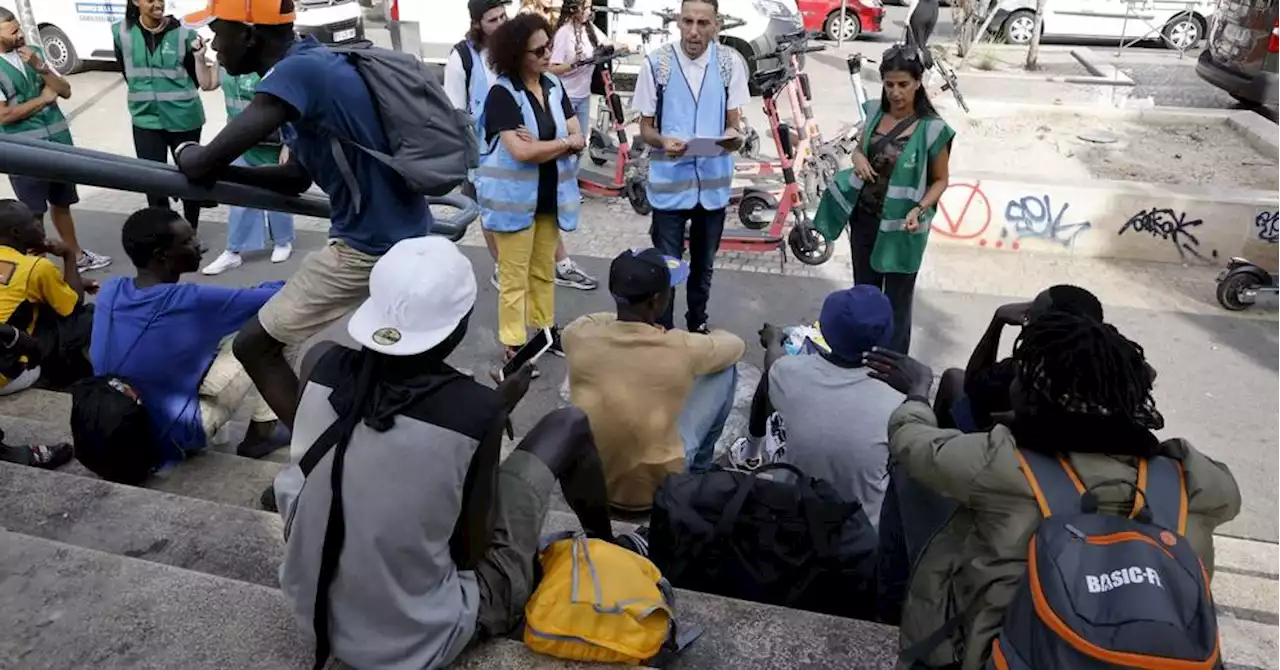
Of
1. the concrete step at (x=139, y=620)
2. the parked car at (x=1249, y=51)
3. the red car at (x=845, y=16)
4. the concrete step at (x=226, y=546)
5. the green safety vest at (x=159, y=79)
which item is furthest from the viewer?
the red car at (x=845, y=16)

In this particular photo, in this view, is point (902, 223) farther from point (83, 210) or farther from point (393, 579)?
point (83, 210)

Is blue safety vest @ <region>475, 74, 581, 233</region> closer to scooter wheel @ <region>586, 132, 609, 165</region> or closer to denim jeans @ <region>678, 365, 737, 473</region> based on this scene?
denim jeans @ <region>678, 365, 737, 473</region>

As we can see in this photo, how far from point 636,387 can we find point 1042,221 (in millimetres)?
4958

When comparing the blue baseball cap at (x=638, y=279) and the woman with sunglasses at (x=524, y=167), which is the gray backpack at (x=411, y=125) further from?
the woman with sunglasses at (x=524, y=167)

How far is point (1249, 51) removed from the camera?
34.6 feet

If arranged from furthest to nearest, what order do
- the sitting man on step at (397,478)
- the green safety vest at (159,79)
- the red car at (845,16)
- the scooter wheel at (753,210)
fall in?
the red car at (845,16)
the scooter wheel at (753,210)
the green safety vest at (159,79)
the sitting man on step at (397,478)

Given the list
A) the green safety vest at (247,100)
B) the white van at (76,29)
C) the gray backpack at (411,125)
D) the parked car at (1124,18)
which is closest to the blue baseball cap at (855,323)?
the gray backpack at (411,125)

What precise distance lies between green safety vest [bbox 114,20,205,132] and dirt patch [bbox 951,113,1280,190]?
5.80m

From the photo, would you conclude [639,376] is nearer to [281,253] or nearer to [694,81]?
[694,81]

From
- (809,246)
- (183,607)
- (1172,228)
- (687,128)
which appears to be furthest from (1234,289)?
(183,607)

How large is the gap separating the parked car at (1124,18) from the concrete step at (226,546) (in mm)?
14471

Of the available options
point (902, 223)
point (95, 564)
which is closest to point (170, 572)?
point (95, 564)

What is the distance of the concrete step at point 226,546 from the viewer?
8.66 ft

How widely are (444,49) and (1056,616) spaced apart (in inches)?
465
